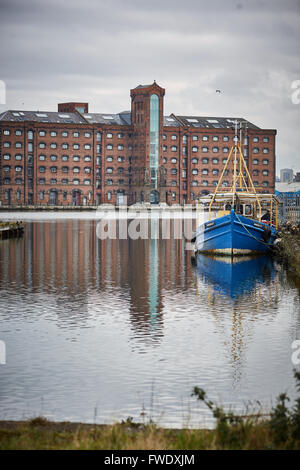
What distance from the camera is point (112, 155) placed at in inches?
5477

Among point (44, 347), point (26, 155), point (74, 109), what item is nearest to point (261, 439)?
point (44, 347)

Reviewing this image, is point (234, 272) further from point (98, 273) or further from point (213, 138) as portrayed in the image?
point (213, 138)

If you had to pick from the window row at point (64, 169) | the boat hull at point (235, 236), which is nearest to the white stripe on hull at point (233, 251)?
the boat hull at point (235, 236)

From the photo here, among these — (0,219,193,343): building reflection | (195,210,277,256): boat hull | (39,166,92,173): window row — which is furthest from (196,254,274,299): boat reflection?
(39,166,92,173): window row

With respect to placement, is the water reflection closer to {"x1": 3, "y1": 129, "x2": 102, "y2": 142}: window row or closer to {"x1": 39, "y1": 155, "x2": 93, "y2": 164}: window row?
{"x1": 3, "y1": 129, "x2": 102, "y2": 142}: window row

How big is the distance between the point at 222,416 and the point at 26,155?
130 metres

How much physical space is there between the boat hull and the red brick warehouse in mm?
101313

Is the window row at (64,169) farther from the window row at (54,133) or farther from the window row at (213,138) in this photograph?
the window row at (213,138)

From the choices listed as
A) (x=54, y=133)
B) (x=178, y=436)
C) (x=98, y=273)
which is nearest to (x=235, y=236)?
(x=98, y=273)

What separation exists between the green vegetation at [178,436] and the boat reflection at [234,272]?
13.0 metres

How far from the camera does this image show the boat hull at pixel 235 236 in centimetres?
3306

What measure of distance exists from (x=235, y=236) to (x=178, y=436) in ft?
87.1
